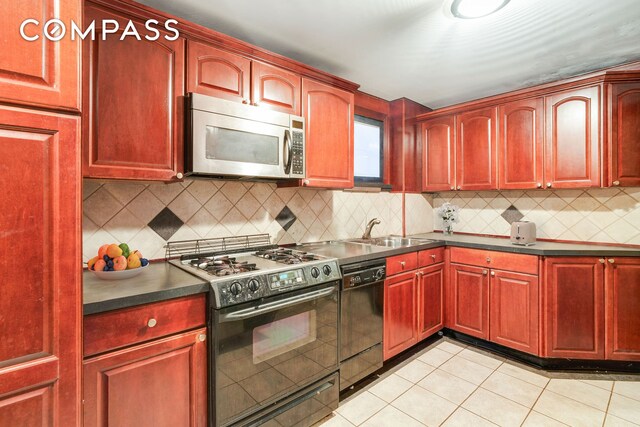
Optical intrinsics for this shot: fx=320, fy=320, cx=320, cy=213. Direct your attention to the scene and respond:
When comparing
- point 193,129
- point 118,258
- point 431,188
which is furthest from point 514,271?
point 118,258

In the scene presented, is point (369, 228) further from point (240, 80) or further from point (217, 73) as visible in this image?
point (217, 73)

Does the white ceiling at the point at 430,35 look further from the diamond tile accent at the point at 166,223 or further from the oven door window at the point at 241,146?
the diamond tile accent at the point at 166,223

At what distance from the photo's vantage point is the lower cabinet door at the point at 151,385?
4.06 ft

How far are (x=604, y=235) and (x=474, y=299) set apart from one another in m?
1.22

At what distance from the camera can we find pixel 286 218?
2561mm

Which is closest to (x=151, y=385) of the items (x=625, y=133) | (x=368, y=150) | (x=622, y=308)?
(x=368, y=150)

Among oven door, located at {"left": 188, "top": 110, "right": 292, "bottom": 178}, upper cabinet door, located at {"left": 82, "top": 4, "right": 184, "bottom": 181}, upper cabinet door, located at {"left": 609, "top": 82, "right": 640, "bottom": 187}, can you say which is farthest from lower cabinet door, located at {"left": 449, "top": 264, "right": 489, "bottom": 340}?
upper cabinet door, located at {"left": 82, "top": 4, "right": 184, "bottom": 181}

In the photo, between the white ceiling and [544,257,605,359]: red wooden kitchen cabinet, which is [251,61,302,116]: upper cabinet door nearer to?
the white ceiling

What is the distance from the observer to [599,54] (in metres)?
2.37

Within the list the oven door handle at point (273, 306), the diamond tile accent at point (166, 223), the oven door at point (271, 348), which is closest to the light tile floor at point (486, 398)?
the oven door at point (271, 348)

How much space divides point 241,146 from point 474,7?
4.99 feet

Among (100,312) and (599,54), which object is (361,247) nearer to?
(100,312)

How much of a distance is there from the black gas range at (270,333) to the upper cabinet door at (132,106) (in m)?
0.61

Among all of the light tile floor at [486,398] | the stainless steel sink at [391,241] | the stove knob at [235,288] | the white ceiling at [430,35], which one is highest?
the white ceiling at [430,35]
